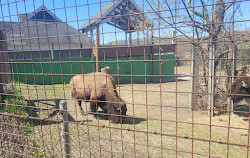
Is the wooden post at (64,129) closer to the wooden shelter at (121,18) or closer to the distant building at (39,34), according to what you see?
the distant building at (39,34)

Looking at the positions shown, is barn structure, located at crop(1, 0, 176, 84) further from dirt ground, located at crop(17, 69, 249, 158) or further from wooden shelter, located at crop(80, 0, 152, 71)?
dirt ground, located at crop(17, 69, 249, 158)

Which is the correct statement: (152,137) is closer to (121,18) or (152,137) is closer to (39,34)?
(121,18)

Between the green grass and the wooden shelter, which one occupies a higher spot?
the wooden shelter

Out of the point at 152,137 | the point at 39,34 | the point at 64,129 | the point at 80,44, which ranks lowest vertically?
the point at 152,137

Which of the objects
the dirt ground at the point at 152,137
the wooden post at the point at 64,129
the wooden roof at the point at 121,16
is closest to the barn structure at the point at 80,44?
the wooden roof at the point at 121,16

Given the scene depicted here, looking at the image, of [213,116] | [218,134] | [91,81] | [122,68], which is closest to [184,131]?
[218,134]

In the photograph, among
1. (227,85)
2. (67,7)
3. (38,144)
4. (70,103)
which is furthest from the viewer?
(70,103)

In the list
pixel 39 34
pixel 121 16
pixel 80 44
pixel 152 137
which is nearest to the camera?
pixel 121 16

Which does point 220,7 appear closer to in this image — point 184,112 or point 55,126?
point 184,112

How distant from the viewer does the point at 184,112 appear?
24.2 feet

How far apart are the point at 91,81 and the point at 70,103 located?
2592 millimetres

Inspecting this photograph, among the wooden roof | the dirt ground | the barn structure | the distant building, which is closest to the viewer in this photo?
the wooden roof

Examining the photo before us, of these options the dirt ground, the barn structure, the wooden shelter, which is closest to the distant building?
the barn structure

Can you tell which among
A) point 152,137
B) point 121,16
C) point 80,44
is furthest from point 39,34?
point 121,16
